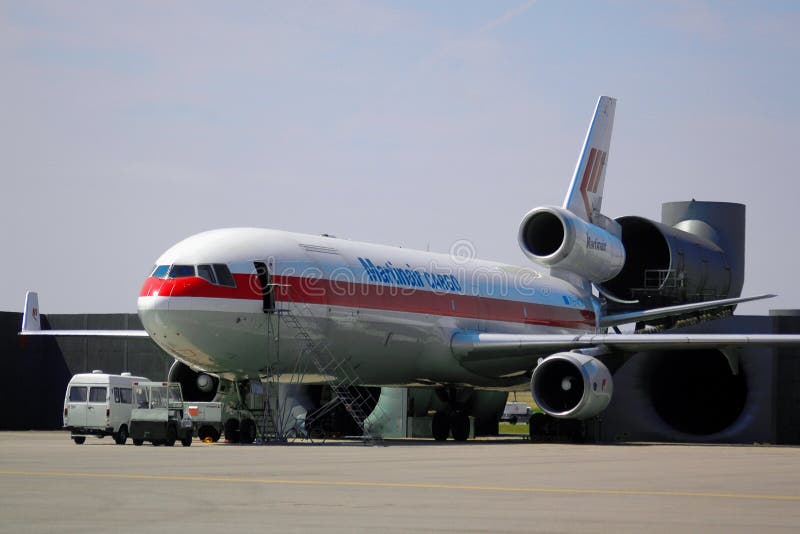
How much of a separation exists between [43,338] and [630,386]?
71.9 feet

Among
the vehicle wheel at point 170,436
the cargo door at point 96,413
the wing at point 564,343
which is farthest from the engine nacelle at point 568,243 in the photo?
the vehicle wheel at point 170,436

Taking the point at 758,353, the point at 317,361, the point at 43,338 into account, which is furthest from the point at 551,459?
the point at 43,338

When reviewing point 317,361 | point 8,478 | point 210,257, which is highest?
point 210,257

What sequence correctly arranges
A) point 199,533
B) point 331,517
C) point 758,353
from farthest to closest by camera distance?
point 758,353, point 331,517, point 199,533

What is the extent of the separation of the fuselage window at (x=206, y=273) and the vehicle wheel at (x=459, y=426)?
34.8ft

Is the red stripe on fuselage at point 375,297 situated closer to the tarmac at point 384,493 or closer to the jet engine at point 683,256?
the jet engine at point 683,256

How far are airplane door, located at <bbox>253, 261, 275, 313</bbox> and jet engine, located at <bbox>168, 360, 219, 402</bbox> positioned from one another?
19.0ft

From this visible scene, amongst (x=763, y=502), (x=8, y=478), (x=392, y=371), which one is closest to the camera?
(x=763, y=502)

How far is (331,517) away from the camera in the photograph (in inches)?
461

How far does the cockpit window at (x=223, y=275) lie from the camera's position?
2727 centimetres

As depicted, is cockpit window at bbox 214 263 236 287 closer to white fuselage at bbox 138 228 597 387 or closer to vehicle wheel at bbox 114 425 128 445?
white fuselage at bbox 138 228 597 387

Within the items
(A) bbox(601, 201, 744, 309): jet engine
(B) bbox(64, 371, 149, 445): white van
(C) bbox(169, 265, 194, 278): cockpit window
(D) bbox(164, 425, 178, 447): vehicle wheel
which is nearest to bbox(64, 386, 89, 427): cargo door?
(B) bbox(64, 371, 149, 445): white van

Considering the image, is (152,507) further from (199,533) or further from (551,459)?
(551,459)

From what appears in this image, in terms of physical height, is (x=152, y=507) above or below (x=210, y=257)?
below
